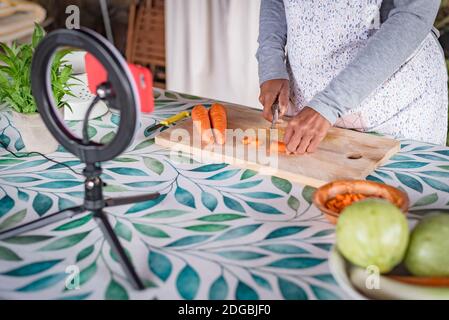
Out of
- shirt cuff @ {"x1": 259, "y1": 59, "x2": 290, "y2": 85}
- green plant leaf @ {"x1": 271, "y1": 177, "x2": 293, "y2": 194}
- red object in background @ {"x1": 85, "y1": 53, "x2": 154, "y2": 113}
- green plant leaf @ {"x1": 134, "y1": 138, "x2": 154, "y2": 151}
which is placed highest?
red object in background @ {"x1": 85, "y1": 53, "x2": 154, "y2": 113}

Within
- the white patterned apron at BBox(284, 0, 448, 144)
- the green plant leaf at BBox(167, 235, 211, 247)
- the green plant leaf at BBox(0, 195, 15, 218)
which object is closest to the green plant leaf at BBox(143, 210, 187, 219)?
the green plant leaf at BBox(167, 235, 211, 247)

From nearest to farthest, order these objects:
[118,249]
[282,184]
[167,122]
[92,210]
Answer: [118,249], [92,210], [282,184], [167,122]

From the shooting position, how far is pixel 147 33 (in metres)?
4.18

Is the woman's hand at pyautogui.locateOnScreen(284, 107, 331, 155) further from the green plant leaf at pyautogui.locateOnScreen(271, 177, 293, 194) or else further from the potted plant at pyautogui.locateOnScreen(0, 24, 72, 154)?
the potted plant at pyautogui.locateOnScreen(0, 24, 72, 154)

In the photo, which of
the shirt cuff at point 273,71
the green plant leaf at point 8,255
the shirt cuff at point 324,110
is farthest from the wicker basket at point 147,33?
the green plant leaf at point 8,255

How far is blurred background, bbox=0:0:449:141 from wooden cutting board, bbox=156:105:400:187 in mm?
2001

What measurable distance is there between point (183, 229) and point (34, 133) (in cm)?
58

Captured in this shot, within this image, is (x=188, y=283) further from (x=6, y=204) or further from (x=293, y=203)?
(x=6, y=204)

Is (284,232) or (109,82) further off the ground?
(109,82)

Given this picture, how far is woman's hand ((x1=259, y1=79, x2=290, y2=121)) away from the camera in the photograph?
70.5 inches

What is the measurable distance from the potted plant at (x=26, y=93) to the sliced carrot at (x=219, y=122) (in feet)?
1.34

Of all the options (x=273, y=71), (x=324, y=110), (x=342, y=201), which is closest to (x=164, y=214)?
(x=342, y=201)
